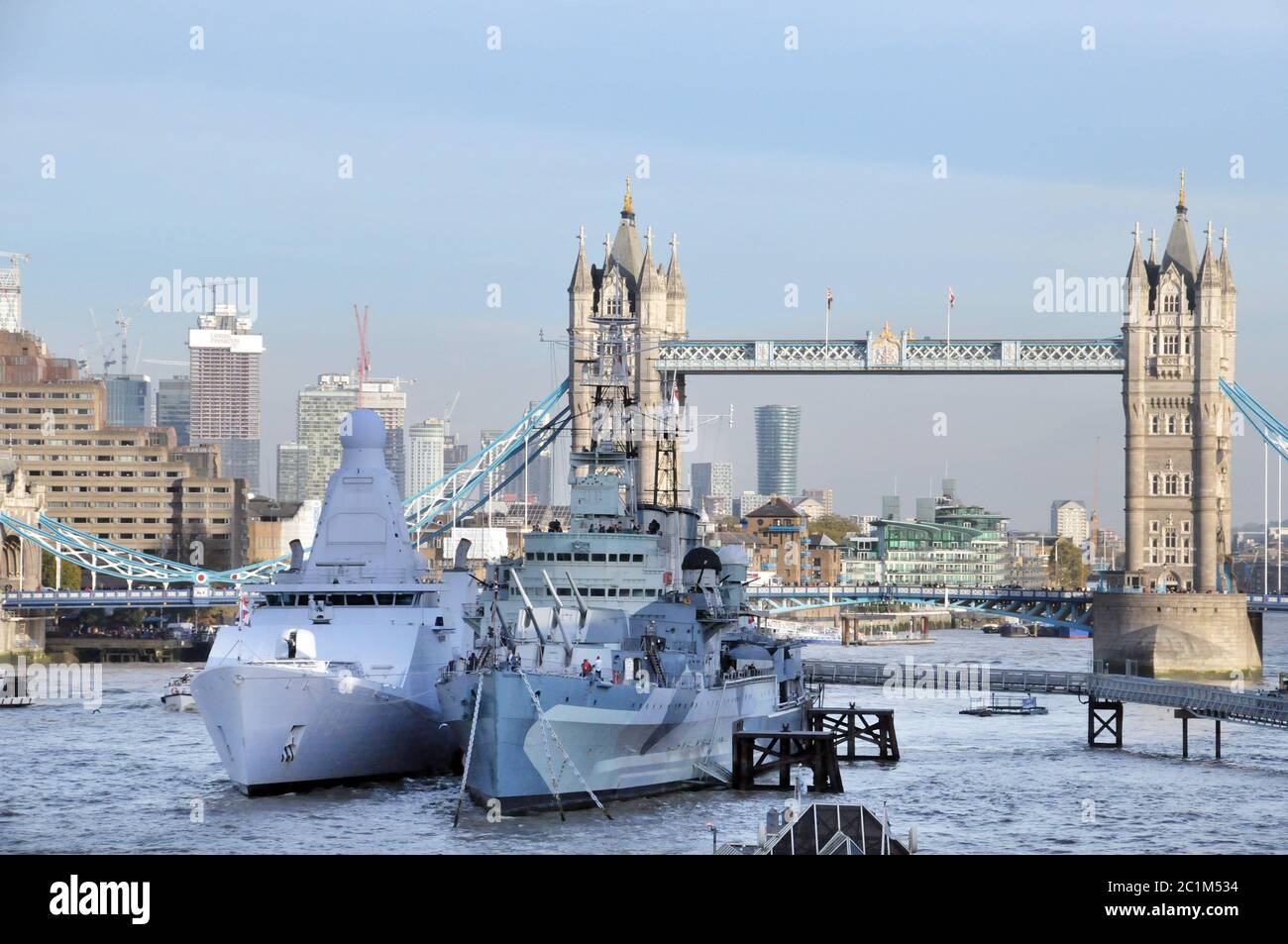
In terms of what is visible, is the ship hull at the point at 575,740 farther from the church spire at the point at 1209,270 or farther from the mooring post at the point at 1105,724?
the church spire at the point at 1209,270

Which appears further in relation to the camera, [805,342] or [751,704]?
[805,342]

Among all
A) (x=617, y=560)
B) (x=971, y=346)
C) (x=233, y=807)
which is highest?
(x=971, y=346)

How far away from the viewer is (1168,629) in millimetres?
96812

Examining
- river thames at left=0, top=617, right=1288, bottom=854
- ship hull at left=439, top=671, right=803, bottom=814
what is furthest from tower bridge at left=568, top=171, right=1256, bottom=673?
ship hull at left=439, top=671, right=803, bottom=814

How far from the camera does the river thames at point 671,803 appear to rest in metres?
40.5

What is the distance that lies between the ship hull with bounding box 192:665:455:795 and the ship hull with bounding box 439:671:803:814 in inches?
99.0

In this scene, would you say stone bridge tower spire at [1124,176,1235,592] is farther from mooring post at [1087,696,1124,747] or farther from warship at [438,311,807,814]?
warship at [438,311,807,814]

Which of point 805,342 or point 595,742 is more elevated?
point 805,342

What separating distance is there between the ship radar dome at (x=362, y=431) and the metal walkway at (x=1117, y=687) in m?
22.9

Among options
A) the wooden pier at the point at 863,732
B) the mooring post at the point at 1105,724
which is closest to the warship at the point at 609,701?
the wooden pier at the point at 863,732

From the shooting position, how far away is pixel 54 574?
136625mm
